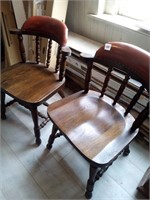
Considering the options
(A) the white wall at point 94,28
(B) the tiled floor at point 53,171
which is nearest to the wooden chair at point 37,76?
(B) the tiled floor at point 53,171

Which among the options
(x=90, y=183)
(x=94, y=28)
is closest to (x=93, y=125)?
(x=90, y=183)

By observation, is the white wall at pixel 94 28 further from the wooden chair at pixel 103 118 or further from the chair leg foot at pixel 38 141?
the chair leg foot at pixel 38 141

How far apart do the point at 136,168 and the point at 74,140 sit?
65 centimetres

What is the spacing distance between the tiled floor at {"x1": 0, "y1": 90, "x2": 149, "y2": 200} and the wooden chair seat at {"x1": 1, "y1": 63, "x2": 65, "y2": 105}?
0.40m

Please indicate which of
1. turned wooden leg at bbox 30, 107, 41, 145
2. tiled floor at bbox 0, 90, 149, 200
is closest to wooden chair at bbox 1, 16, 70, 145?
turned wooden leg at bbox 30, 107, 41, 145

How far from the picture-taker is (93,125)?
3.75 feet

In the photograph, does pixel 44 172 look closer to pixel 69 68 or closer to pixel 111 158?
pixel 111 158

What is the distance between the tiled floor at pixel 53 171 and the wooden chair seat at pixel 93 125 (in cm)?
42

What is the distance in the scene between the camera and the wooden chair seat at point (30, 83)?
1.30m

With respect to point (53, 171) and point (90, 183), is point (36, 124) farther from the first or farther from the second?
point (90, 183)

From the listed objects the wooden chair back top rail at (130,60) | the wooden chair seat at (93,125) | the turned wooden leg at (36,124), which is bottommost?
the turned wooden leg at (36,124)

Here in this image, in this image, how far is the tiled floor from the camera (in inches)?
49.4

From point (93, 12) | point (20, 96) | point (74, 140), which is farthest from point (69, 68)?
point (74, 140)

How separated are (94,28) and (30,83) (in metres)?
0.81
